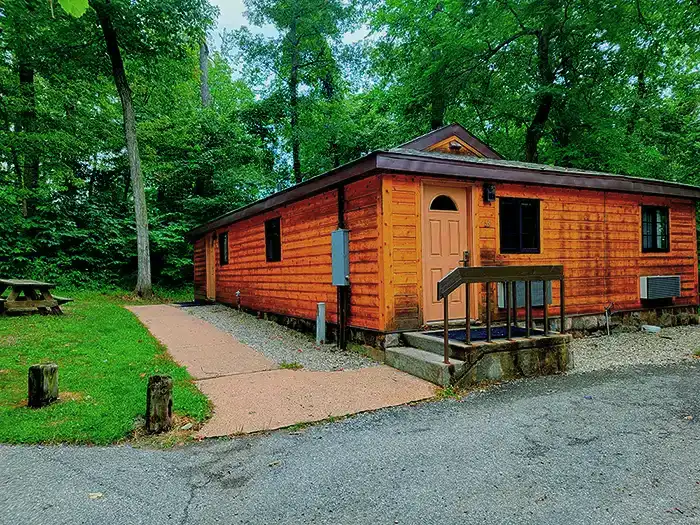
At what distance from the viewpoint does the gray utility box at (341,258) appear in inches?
253

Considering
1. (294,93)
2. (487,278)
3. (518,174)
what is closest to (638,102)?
(518,174)

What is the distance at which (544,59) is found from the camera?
547 inches

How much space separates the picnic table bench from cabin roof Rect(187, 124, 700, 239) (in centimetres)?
504

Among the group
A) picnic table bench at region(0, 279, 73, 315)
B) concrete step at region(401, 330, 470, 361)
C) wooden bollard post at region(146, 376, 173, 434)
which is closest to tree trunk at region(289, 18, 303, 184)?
picnic table bench at region(0, 279, 73, 315)

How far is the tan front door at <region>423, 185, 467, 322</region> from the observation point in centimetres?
623

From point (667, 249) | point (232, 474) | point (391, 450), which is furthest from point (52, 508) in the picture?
point (667, 249)

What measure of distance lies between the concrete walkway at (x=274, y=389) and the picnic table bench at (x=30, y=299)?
178 inches

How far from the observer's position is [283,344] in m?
7.27

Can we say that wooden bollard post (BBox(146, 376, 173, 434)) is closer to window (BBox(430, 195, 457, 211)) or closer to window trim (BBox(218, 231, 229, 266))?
window (BBox(430, 195, 457, 211))

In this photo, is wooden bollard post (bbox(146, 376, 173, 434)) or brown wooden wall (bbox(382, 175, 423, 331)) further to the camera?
brown wooden wall (bbox(382, 175, 423, 331))

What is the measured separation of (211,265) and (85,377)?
10.2 m

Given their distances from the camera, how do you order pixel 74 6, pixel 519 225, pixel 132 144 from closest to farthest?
pixel 74 6, pixel 519 225, pixel 132 144

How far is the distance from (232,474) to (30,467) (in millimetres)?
1352

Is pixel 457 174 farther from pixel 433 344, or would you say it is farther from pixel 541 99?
pixel 541 99
